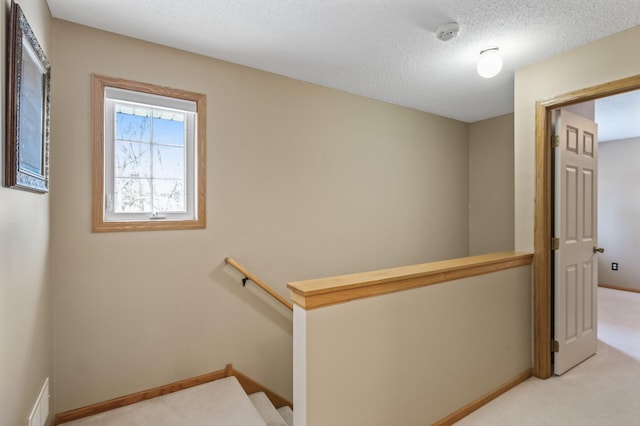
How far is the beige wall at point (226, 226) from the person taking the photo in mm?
1937

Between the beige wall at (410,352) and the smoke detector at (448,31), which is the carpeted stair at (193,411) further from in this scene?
the smoke detector at (448,31)

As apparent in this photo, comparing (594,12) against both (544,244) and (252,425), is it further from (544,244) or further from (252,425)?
(252,425)

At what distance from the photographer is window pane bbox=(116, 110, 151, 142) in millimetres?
2117

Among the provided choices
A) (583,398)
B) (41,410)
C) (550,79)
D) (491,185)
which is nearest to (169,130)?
(41,410)

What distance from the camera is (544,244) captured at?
2418 millimetres

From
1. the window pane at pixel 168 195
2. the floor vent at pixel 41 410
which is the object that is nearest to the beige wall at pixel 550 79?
the window pane at pixel 168 195

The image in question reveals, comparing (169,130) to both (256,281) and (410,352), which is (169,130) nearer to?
(256,281)

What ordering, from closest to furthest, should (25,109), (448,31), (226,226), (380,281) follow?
(25,109)
(380,281)
(448,31)
(226,226)

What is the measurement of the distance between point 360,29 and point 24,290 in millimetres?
2232

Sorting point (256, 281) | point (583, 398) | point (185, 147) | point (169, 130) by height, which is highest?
point (169, 130)

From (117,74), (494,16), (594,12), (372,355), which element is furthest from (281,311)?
(594,12)

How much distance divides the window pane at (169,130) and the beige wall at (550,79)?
2.64m

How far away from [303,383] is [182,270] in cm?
129

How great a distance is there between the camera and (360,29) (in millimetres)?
1985
